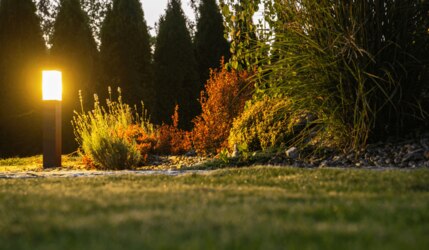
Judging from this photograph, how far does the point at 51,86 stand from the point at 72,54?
6.36 metres

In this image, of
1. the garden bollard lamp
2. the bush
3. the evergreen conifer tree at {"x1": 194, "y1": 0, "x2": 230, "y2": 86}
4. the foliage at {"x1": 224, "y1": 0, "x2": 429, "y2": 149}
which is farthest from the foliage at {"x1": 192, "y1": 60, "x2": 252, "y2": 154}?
the evergreen conifer tree at {"x1": 194, "y1": 0, "x2": 230, "y2": 86}

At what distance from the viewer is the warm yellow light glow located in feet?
31.0

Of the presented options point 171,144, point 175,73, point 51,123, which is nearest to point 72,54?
point 175,73

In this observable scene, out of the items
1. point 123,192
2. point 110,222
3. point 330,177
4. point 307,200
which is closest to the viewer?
point 110,222

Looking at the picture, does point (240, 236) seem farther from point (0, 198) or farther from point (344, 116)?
point (344, 116)

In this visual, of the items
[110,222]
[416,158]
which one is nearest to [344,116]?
[416,158]

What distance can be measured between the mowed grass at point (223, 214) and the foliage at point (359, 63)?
2314mm

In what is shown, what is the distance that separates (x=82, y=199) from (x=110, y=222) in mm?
888

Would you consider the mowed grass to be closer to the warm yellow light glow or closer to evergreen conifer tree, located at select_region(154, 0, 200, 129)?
the warm yellow light glow

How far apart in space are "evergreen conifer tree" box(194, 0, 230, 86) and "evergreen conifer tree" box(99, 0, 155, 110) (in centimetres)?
183

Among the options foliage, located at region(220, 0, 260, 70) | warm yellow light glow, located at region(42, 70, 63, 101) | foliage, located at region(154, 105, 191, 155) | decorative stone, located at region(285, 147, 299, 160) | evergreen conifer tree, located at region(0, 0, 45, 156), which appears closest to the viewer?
decorative stone, located at region(285, 147, 299, 160)

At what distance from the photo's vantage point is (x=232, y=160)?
789 cm

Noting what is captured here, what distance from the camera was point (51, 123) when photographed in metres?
9.29

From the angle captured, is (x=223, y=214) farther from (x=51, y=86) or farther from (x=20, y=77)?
(x=20, y=77)
